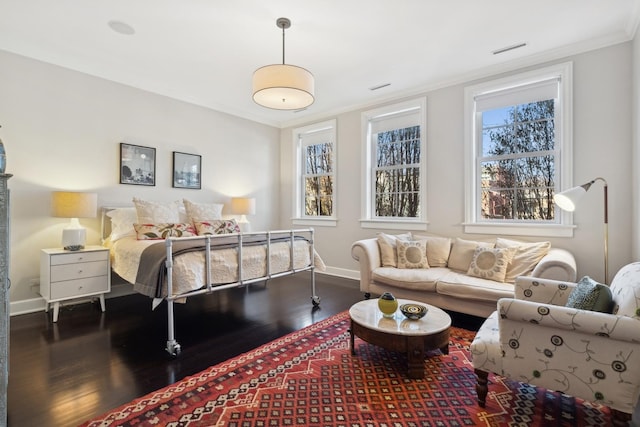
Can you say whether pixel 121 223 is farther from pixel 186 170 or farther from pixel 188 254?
pixel 188 254

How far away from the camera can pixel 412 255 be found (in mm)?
3566

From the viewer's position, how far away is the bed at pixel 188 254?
2.50 metres

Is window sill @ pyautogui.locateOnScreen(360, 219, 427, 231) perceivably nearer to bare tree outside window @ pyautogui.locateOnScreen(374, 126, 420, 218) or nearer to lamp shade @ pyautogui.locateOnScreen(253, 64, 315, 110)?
bare tree outside window @ pyautogui.locateOnScreen(374, 126, 420, 218)

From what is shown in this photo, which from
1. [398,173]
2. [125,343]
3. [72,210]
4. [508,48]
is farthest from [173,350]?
[508,48]

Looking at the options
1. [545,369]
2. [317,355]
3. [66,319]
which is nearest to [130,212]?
[66,319]

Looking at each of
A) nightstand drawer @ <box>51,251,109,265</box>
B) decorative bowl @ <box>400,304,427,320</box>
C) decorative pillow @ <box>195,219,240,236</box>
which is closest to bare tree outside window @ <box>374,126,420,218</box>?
decorative pillow @ <box>195,219,240,236</box>

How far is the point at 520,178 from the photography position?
363 centimetres

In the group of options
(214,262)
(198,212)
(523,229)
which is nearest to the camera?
(214,262)

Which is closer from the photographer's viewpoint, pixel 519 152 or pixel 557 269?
pixel 557 269

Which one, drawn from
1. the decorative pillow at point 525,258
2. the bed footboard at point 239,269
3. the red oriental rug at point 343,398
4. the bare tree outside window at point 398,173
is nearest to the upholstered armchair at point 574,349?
the red oriental rug at point 343,398

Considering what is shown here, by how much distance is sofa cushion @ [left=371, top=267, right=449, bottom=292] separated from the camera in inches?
123

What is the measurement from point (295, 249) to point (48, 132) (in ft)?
9.74

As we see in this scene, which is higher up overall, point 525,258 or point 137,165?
point 137,165

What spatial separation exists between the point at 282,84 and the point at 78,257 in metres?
2.73
